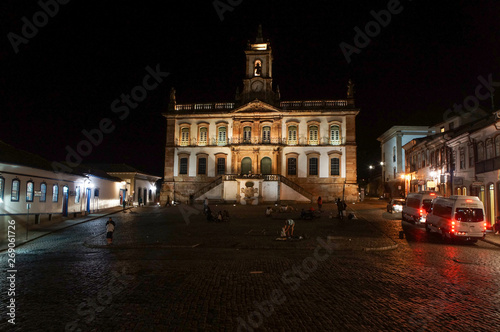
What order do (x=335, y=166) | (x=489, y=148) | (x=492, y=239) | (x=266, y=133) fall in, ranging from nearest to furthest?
1. (x=492, y=239)
2. (x=489, y=148)
3. (x=335, y=166)
4. (x=266, y=133)

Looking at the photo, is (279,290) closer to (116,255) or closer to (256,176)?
(116,255)

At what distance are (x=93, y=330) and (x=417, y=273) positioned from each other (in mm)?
8102

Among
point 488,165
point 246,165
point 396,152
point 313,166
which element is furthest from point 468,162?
point 396,152

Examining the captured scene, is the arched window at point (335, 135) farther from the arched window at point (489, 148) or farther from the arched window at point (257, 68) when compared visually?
the arched window at point (489, 148)

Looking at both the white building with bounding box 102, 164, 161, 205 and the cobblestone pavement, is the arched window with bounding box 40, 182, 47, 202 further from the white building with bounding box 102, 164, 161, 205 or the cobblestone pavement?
the white building with bounding box 102, 164, 161, 205

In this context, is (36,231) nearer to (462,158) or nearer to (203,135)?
(462,158)

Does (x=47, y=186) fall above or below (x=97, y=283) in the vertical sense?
above

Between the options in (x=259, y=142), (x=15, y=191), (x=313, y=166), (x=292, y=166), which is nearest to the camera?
(x=15, y=191)

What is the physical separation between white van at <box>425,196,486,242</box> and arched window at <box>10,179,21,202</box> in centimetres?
2310

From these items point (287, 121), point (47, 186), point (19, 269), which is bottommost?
point (19, 269)

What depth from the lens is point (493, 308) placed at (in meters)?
7.05

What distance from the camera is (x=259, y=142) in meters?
47.8

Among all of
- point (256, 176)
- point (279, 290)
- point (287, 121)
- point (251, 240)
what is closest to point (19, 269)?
point (279, 290)

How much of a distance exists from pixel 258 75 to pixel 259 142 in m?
9.33
